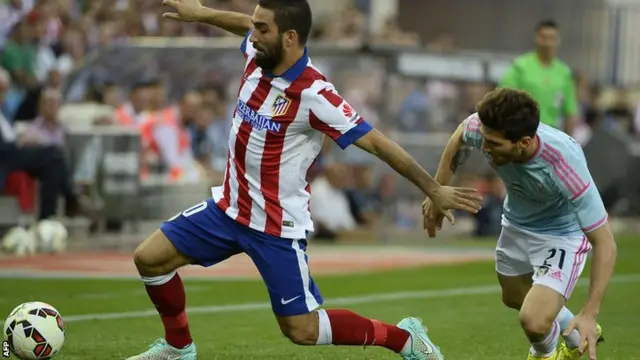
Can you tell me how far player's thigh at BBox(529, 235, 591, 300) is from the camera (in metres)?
7.36

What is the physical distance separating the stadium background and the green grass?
0.06 m

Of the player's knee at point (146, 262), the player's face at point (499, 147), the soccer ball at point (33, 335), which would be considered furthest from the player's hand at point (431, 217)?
the soccer ball at point (33, 335)

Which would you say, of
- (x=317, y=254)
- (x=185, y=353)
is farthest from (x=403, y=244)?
(x=185, y=353)

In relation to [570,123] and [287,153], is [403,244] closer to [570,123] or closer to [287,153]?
[570,123]

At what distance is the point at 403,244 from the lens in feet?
61.8

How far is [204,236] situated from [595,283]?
7.27ft

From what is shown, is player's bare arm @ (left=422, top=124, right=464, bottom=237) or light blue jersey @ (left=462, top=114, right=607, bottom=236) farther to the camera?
player's bare arm @ (left=422, top=124, right=464, bottom=237)

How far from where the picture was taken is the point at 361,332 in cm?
750

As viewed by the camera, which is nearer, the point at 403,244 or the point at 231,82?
Result: the point at 403,244

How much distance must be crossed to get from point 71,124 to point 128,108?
96 cm

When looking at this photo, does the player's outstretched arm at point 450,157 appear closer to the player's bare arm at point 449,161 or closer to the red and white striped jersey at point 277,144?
the player's bare arm at point 449,161

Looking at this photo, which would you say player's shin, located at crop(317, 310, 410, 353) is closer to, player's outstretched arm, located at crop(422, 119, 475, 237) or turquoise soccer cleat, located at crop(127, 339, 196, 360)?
player's outstretched arm, located at crop(422, 119, 475, 237)

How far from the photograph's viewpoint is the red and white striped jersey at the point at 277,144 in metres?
7.35

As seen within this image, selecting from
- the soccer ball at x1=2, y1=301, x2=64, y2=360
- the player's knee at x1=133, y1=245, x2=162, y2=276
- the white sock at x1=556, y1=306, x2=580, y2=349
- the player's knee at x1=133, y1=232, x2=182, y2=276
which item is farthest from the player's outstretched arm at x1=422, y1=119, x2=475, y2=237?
the soccer ball at x1=2, y1=301, x2=64, y2=360
